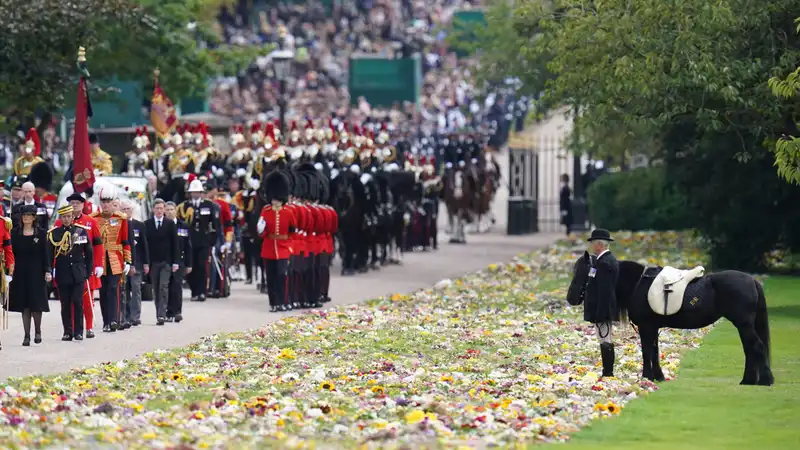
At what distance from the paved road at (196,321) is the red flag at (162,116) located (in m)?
3.23

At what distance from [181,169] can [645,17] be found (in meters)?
8.73

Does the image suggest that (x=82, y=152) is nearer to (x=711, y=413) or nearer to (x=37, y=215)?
(x=37, y=215)

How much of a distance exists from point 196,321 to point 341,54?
182ft

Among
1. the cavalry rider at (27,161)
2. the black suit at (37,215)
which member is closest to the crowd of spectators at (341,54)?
the cavalry rider at (27,161)

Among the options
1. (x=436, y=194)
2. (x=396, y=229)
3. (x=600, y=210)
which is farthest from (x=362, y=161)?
(x=600, y=210)

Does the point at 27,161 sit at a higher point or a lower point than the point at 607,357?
higher

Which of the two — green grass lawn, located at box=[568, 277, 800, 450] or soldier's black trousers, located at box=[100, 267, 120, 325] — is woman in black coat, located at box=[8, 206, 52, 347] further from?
green grass lawn, located at box=[568, 277, 800, 450]

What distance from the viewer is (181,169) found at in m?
30.6

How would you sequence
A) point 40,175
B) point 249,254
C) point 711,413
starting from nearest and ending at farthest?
1. point 711,413
2. point 40,175
3. point 249,254

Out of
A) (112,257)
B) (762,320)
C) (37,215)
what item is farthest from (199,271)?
(762,320)

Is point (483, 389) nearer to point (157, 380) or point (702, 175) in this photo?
point (157, 380)

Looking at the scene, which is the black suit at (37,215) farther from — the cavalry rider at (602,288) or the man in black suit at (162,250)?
the cavalry rider at (602,288)

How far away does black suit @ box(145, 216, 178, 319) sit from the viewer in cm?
2381

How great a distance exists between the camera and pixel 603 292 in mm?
16891
